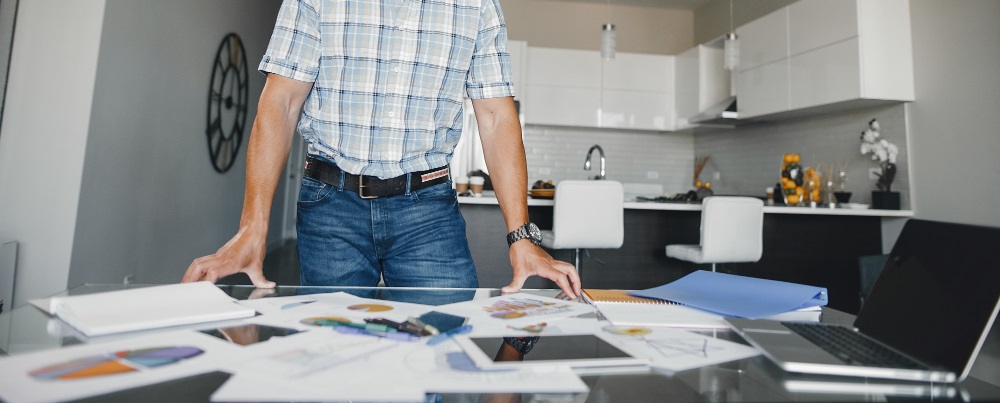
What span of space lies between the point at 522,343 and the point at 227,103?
4.35 metres

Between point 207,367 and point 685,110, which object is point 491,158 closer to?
point 207,367

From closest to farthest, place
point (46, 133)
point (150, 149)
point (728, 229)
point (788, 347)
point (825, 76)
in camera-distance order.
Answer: point (788, 347), point (46, 133), point (150, 149), point (728, 229), point (825, 76)

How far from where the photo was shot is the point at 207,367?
1.50ft

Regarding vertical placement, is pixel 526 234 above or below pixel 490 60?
below

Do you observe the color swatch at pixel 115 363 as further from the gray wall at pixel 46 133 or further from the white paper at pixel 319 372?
the gray wall at pixel 46 133

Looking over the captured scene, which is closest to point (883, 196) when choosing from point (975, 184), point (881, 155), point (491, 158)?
point (881, 155)

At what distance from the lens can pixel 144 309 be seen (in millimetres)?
636

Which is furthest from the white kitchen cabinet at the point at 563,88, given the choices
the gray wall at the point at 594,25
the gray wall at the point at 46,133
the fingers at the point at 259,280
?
the fingers at the point at 259,280

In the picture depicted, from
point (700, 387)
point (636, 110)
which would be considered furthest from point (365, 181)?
point (636, 110)

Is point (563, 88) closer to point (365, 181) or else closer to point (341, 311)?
point (365, 181)

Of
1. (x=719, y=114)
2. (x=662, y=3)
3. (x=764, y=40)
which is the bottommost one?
(x=719, y=114)

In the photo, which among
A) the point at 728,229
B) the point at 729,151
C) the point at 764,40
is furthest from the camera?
the point at 729,151

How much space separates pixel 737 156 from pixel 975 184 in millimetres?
2287

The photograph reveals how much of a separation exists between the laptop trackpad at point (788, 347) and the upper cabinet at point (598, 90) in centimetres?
494
